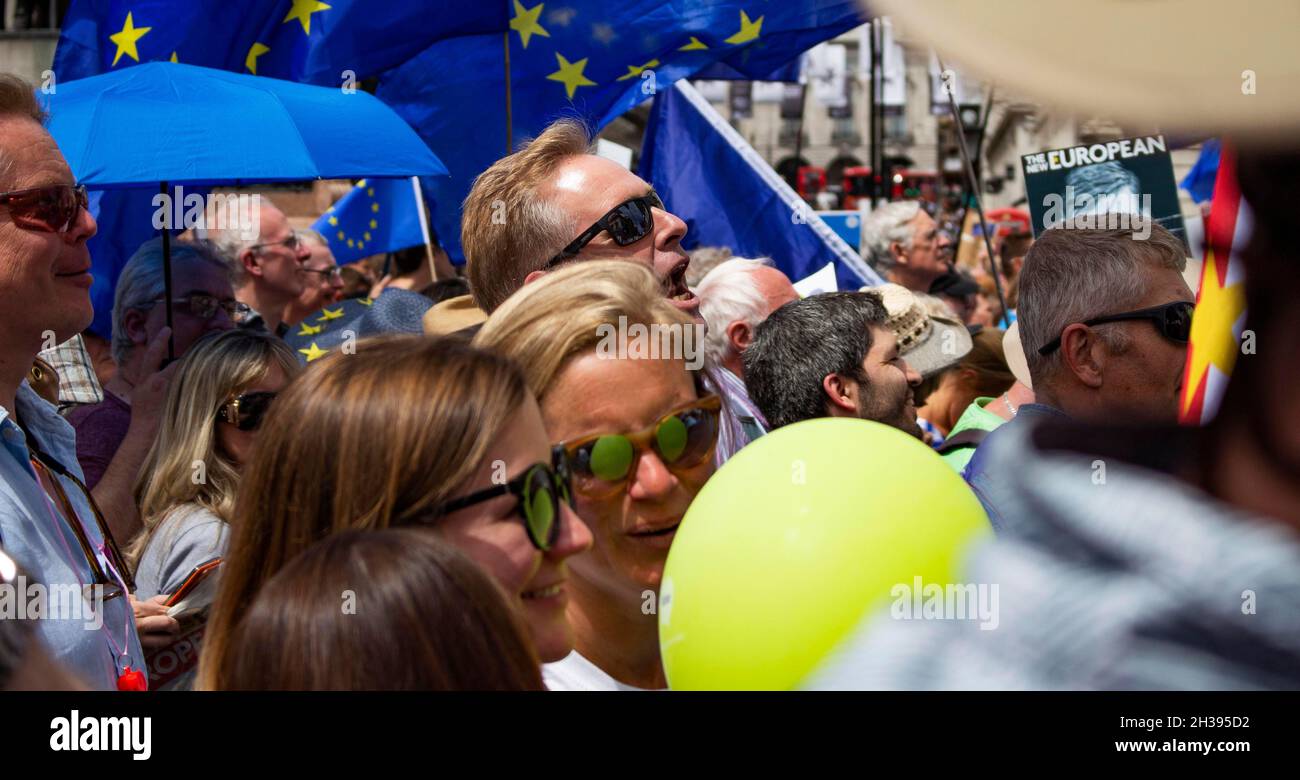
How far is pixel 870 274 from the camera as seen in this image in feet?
19.1

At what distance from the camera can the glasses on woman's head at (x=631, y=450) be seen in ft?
7.04

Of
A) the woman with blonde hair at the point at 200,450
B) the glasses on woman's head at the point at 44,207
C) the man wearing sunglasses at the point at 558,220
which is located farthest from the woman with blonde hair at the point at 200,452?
the glasses on woman's head at the point at 44,207

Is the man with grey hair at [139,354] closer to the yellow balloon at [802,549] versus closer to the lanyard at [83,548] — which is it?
the lanyard at [83,548]

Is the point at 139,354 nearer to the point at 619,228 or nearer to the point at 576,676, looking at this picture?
the point at 619,228

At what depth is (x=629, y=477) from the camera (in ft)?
7.16

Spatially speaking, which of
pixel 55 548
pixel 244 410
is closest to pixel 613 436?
pixel 55 548

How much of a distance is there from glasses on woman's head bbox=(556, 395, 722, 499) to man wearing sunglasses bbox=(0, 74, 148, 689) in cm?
90

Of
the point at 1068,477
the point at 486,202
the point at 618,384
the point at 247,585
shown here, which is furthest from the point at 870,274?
the point at 1068,477

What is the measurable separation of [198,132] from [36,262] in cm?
168

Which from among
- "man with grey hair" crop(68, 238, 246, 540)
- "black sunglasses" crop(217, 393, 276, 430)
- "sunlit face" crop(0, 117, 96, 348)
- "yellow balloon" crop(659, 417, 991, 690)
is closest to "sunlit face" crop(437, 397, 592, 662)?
"yellow balloon" crop(659, 417, 991, 690)

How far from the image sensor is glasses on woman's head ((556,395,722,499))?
2.14 meters

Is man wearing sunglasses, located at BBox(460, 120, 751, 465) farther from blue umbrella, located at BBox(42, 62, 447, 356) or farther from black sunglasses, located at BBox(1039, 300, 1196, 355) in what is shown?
blue umbrella, located at BBox(42, 62, 447, 356)

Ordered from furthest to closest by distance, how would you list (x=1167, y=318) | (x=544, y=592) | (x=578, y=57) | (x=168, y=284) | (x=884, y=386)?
(x=578, y=57)
(x=168, y=284)
(x=884, y=386)
(x=1167, y=318)
(x=544, y=592)

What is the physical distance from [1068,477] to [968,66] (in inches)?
14.3
